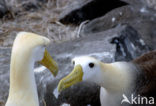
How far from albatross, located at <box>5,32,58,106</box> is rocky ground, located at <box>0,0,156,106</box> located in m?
0.46

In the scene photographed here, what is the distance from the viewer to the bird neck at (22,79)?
205cm

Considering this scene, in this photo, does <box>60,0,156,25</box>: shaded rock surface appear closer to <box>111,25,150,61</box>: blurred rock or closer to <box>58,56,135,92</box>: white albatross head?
<box>111,25,150,61</box>: blurred rock

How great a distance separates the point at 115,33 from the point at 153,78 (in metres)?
0.92

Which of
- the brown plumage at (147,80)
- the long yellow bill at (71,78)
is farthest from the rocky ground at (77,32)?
the brown plumage at (147,80)

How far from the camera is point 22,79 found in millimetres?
2092

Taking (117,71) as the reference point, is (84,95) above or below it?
below

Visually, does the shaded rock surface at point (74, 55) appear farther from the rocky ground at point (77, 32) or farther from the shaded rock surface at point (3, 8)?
the shaded rock surface at point (3, 8)

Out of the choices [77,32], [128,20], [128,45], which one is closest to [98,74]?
[128,45]

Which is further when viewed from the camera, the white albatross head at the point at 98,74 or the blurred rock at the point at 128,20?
the blurred rock at the point at 128,20

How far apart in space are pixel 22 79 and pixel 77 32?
2782 millimetres

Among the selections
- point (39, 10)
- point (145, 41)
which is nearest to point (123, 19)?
point (145, 41)

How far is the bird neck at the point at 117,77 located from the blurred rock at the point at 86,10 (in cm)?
254

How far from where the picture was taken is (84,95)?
9.36ft

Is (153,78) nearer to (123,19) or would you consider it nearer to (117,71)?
(117,71)
